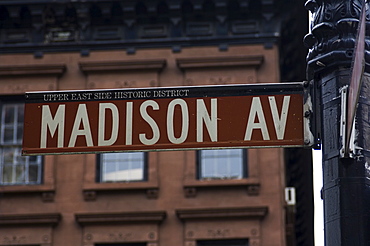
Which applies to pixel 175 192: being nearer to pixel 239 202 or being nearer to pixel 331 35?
pixel 239 202

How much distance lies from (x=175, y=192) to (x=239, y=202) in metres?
1.50

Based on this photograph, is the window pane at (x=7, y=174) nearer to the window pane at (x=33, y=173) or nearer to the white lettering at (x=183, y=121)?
the window pane at (x=33, y=173)

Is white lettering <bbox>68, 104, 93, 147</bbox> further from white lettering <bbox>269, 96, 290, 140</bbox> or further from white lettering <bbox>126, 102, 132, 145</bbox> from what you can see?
white lettering <bbox>269, 96, 290, 140</bbox>

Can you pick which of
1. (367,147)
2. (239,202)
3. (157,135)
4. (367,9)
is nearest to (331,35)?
(367,9)

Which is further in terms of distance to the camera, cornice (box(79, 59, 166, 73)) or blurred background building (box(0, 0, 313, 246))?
cornice (box(79, 59, 166, 73))


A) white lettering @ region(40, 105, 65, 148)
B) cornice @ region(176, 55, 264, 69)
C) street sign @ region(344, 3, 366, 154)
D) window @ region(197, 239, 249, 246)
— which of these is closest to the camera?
street sign @ region(344, 3, 366, 154)

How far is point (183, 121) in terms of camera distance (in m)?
4.64

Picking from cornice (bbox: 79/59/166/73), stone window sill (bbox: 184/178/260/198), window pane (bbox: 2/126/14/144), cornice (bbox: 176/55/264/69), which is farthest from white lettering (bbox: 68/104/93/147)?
window pane (bbox: 2/126/14/144)

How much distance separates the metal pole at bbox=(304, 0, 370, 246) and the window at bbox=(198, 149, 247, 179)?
49.2 feet

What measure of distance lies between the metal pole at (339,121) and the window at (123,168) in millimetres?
15389

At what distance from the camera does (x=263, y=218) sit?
18.9 metres

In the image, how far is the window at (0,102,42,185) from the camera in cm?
1969

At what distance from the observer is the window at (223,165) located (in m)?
19.2

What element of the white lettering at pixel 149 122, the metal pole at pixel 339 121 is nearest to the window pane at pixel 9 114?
the white lettering at pixel 149 122
